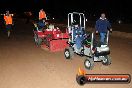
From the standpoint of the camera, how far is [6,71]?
35.5ft

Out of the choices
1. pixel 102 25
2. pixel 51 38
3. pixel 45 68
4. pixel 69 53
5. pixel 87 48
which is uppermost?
pixel 102 25

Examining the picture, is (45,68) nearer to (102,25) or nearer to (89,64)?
(89,64)

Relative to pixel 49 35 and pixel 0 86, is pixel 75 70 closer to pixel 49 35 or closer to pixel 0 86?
pixel 0 86

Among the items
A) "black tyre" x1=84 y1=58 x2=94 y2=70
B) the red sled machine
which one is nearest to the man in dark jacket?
the red sled machine

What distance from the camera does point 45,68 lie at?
11.3 meters

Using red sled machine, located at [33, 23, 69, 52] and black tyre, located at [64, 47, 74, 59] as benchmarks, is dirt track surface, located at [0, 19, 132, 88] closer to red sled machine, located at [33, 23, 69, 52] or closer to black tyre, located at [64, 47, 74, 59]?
black tyre, located at [64, 47, 74, 59]

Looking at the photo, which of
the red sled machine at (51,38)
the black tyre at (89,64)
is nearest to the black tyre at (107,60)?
the black tyre at (89,64)

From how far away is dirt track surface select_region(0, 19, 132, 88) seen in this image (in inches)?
361

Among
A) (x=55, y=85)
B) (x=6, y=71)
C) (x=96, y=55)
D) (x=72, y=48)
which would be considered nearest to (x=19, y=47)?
(x=72, y=48)

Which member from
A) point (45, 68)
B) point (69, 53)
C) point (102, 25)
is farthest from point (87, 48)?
point (102, 25)

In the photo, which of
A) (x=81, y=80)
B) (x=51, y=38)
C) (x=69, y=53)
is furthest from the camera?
(x=51, y=38)

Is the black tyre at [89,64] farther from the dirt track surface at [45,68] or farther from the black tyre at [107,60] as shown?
the black tyre at [107,60]

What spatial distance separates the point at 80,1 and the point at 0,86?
4700cm

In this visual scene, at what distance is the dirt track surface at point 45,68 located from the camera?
916cm
